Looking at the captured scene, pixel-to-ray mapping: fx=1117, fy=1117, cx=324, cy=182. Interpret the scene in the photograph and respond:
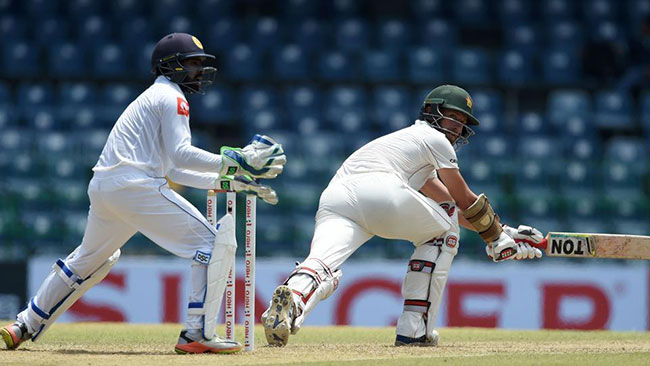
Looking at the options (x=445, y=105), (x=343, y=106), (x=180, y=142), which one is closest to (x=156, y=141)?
(x=180, y=142)

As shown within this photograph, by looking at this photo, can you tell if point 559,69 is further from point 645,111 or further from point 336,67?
point 336,67

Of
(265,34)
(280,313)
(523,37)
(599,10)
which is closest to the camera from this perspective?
A: (280,313)

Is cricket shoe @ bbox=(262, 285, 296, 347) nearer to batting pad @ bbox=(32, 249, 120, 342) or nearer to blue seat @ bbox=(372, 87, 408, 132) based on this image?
batting pad @ bbox=(32, 249, 120, 342)

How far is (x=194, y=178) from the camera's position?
6238 mm

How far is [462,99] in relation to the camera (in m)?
7.00

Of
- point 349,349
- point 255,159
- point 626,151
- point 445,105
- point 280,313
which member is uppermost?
point 626,151

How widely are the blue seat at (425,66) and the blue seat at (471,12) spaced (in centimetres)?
132

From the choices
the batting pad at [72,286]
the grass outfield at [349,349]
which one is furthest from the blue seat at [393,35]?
the batting pad at [72,286]

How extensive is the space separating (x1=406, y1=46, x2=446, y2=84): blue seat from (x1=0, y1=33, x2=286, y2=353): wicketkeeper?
888 centimetres

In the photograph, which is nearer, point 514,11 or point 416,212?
point 416,212

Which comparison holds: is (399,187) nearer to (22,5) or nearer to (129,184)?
(129,184)

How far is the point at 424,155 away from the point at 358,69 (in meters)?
8.33

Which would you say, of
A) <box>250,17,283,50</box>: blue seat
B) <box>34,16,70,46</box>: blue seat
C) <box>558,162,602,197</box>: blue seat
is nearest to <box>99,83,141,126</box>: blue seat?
<box>34,16,70,46</box>: blue seat

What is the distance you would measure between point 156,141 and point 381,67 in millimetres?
9098
